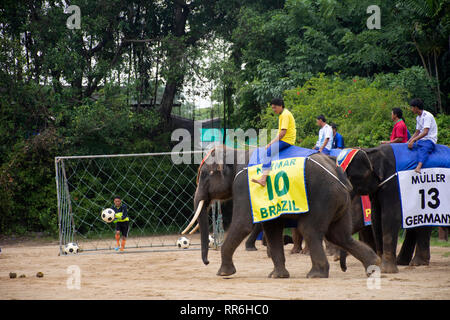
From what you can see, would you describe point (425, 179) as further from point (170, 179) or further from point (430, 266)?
point (170, 179)

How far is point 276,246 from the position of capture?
29.7ft

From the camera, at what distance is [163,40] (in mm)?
22516

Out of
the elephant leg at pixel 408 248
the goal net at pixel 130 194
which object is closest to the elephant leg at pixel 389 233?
the elephant leg at pixel 408 248

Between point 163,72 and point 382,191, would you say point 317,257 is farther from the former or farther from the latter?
point 163,72

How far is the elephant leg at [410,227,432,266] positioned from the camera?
10078mm

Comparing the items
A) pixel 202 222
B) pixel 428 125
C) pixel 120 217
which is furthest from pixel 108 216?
pixel 428 125

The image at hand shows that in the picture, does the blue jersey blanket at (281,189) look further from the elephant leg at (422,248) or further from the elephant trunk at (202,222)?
the elephant leg at (422,248)

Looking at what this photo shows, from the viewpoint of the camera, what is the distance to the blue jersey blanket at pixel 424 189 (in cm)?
938

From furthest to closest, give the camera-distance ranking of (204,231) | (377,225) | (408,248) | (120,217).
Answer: (120,217), (408,248), (377,225), (204,231)

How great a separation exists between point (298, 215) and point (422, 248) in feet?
9.04

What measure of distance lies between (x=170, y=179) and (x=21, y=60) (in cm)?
649

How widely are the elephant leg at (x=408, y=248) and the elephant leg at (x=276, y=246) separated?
261 cm
